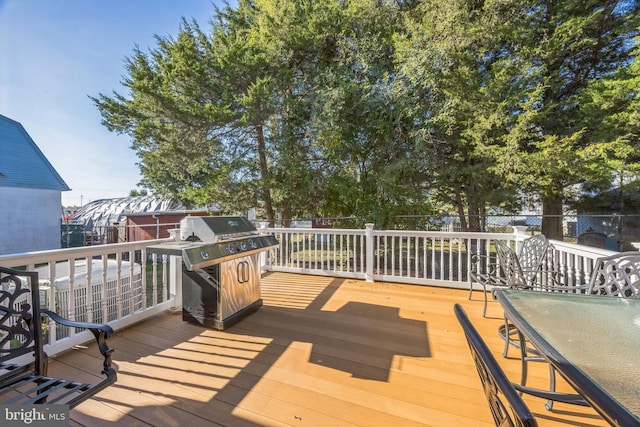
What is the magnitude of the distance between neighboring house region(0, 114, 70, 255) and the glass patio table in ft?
45.1

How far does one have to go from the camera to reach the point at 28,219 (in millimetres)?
9414

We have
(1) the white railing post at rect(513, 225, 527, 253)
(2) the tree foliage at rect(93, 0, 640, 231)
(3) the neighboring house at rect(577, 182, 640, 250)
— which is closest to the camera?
(1) the white railing post at rect(513, 225, 527, 253)

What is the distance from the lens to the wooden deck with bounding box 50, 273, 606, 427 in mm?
1594

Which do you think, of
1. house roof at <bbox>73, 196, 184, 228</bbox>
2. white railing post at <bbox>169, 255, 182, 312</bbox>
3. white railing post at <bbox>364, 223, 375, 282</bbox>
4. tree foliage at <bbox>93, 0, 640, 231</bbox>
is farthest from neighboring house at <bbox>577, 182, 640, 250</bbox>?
house roof at <bbox>73, 196, 184, 228</bbox>

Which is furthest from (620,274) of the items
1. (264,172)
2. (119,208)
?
(119,208)

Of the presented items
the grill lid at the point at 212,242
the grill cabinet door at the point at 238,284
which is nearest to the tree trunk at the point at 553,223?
the grill lid at the point at 212,242

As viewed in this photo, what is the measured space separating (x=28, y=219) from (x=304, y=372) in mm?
12702

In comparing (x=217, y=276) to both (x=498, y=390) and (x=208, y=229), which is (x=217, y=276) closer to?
(x=208, y=229)

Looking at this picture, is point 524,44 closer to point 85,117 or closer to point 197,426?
point 197,426

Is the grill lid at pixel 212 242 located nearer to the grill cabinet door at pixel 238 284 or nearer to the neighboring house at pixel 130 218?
the grill cabinet door at pixel 238 284

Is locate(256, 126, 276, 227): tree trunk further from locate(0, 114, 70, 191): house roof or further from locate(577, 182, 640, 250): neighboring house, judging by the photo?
locate(0, 114, 70, 191): house roof

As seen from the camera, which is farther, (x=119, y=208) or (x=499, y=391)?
(x=119, y=208)

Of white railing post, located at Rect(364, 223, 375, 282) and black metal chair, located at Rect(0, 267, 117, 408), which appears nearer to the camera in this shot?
black metal chair, located at Rect(0, 267, 117, 408)

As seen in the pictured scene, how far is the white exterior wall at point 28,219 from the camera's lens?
8.90 meters
